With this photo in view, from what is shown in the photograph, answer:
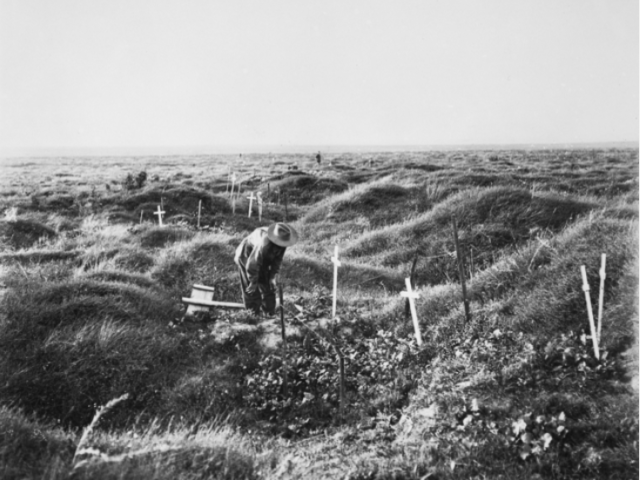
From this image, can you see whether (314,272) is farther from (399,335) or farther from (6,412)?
(6,412)

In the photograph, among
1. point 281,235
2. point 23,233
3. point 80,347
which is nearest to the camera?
point 80,347

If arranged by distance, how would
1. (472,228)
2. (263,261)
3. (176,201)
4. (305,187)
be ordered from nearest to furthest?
(263,261), (472,228), (176,201), (305,187)

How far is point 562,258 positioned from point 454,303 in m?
1.86

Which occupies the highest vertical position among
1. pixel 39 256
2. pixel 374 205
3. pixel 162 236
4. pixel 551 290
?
pixel 374 205

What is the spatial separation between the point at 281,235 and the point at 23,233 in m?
10.7

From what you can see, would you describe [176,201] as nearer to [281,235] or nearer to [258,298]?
[258,298]

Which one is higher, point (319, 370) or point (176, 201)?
point (176, 201)

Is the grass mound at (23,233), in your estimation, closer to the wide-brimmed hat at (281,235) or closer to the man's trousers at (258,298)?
the man's trousers at (258,298)

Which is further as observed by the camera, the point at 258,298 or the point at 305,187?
the point at 305,187

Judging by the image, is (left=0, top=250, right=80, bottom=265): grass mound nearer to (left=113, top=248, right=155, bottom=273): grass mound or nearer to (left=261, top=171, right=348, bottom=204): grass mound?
(left=113, top=248, right=155, bottom=273): grass mound

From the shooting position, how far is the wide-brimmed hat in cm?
746

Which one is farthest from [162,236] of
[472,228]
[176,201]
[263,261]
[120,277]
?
[472,228]

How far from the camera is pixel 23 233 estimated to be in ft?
46.6

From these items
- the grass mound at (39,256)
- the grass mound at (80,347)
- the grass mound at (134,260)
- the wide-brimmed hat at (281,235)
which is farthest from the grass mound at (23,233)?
the wide-brimmed hat at (281,235)
